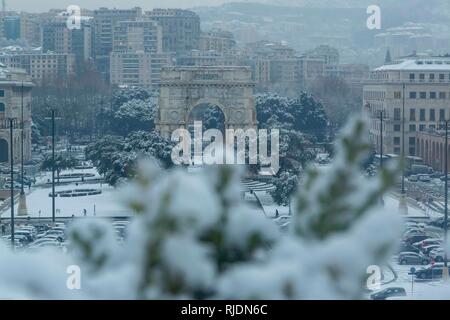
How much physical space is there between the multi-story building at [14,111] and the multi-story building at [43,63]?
11853 mm

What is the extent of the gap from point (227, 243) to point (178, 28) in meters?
41.7

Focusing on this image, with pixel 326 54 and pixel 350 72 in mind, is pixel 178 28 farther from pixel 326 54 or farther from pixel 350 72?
pixel 350 72

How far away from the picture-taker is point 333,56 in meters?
39.0

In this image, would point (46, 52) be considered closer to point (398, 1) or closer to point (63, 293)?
point (398, 1)

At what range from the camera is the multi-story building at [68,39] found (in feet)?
→ 125

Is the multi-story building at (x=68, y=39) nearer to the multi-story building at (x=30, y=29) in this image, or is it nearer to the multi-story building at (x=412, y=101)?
the multi-story building at (x=30, y=29)

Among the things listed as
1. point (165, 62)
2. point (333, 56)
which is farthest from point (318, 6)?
point (165, 62)

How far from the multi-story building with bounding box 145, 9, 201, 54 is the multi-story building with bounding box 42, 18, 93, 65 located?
329cm

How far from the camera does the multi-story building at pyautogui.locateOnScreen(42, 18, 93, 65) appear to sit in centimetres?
3797

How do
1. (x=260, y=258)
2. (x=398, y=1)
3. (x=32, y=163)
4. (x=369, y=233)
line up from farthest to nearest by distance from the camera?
(x=398, y=1)
(x=32, y=163)
(x=260, y=258)
(x=369, y=233)

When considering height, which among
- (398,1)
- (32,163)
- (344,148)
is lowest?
(32,163)

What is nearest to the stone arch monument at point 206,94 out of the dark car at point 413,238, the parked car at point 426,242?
the dark car at point 413,238

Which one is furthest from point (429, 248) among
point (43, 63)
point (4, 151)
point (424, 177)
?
point (43, 63)
